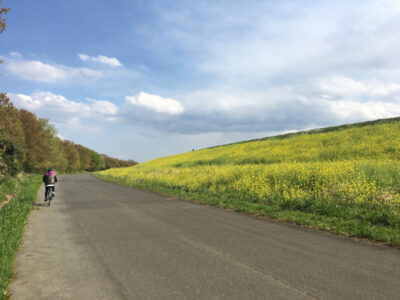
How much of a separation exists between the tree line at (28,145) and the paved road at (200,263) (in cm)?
1319

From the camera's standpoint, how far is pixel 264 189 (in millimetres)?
12812

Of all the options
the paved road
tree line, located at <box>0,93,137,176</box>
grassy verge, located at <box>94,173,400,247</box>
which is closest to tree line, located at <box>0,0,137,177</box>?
tree line, located at <box>0,93,137,176</box>

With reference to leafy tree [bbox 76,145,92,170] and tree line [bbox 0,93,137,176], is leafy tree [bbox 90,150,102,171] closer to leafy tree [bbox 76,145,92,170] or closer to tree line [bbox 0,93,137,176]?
tree line [bbox 0,93,137,176]

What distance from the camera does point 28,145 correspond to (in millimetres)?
51625

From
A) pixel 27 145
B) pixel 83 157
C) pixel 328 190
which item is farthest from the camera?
pixel 83 157

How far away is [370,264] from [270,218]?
4.46 metres

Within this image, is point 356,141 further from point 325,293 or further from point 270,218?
point 325,293

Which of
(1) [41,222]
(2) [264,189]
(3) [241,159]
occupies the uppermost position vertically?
(3) [241,159]

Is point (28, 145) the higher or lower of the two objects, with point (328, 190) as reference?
higher

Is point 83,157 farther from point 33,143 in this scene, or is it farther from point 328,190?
point 328,190

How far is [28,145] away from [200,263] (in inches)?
2280

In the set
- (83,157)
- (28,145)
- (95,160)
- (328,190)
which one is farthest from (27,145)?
(95,160)

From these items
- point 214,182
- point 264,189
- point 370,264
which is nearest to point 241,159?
point 214,182

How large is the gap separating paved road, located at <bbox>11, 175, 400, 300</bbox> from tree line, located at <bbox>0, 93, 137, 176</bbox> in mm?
13189
